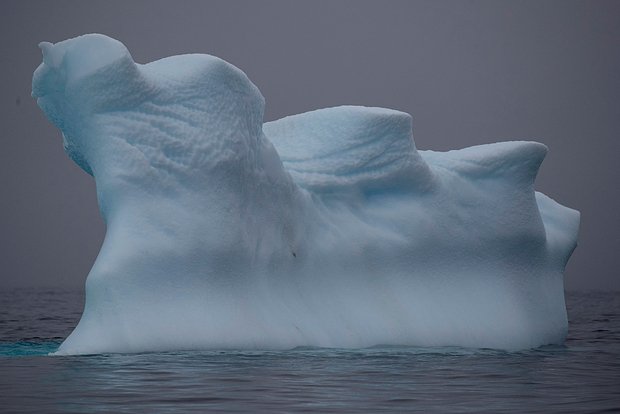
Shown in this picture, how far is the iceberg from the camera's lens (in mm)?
12680

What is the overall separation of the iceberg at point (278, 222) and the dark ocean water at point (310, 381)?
1.88ft

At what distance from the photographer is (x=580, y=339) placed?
18.8 m

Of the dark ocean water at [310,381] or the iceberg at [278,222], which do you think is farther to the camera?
the iceberg at [278,222]

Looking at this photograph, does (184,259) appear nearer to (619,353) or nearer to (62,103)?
(62,103)

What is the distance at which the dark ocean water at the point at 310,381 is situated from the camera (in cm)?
884

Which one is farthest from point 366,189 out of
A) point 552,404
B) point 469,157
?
point 552,404

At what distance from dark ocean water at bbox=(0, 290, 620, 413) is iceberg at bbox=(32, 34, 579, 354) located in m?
0.57

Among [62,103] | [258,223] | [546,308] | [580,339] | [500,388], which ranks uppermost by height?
[62,103]

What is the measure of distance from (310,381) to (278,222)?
394 cm

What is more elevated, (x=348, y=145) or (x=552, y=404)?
(x=348, y=145)

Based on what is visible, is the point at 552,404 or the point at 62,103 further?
the point at 62,103

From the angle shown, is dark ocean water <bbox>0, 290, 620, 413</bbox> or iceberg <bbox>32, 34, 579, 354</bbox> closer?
dark ocean water <bbox>0, 290, 620, 413</bbox>

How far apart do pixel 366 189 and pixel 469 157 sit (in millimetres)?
1703

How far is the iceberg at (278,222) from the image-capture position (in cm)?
1268
